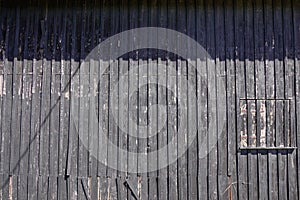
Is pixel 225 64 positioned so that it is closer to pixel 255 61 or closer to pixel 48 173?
pixel 255 61

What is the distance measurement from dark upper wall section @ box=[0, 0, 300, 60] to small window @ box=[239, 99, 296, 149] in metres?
0.93

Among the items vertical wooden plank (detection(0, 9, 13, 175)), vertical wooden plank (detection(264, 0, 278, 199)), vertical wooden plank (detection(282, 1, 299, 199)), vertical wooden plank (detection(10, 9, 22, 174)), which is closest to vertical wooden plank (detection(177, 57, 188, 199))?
vertical wooden plank (detection(264, 0, 278, 199))

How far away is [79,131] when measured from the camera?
786 cm

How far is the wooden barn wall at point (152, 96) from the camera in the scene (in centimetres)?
772

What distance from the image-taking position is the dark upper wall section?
8008 millimetres

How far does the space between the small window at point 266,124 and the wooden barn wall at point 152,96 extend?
2cm

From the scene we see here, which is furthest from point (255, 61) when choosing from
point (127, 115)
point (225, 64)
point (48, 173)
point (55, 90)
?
point (48, 173)

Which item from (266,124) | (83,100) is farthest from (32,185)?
(266,124)

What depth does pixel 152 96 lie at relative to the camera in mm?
7902

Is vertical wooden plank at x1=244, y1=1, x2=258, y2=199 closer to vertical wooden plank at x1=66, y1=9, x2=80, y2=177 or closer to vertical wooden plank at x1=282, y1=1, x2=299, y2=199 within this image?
vertical wooden plank at x1=282, y1=1, x2=299, y2=199

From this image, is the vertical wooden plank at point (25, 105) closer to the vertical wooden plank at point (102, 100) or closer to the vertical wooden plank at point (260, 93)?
the vertical wooden plank at point (102, 100)

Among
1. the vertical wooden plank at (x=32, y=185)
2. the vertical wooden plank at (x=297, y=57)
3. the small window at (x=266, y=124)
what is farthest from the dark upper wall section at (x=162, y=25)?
the vertical wooden plank at (x=32, y=185)

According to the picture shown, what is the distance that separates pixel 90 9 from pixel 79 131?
248cm

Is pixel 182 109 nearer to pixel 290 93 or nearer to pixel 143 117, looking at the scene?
pixel 143 117
